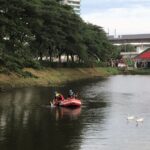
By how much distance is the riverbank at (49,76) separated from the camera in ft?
236

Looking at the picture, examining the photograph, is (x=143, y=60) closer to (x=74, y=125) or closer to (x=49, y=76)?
(x=49, y=76)

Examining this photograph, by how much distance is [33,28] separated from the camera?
87875 mm

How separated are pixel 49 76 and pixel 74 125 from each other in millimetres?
50055

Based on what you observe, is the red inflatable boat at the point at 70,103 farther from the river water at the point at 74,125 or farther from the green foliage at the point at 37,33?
the green foliage at the point at 37,33

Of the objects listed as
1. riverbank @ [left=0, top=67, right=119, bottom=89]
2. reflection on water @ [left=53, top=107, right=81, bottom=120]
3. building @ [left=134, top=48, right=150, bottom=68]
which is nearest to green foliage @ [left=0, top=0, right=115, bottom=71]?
riverbank @ [left=0, top=67, right=119, bottom=89]

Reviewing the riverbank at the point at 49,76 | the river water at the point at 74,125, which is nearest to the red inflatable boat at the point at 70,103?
the river water at the point at 74,125

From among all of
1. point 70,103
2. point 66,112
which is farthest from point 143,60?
point 66,112

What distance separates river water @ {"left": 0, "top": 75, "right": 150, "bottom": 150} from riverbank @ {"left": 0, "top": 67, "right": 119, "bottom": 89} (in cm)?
1667

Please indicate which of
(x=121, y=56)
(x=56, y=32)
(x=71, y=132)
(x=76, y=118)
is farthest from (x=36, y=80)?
(x=121, y=56)

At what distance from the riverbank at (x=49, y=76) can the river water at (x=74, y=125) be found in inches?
656

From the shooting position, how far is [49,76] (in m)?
86.3

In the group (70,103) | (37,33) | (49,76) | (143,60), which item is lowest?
(70,103)

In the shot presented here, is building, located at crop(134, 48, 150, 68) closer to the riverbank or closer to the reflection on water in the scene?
the riverbank

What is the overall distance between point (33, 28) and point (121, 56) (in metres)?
111
